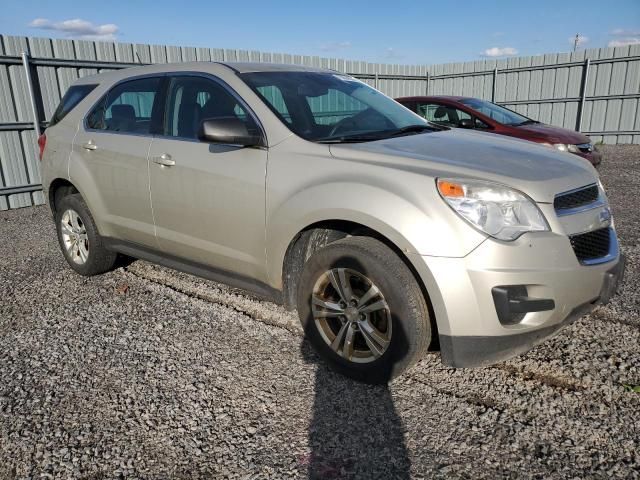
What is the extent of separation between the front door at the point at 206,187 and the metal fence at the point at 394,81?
5970 mm

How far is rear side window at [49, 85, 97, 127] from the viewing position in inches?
177

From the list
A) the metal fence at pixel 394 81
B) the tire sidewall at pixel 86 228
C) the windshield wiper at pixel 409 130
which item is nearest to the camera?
the windshield wiper at pixel 409 130

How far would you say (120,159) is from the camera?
3936 mm

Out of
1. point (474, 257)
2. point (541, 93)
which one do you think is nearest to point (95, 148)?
point (474, 257)

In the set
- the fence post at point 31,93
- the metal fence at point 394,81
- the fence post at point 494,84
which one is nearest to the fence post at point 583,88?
the metal fence at point 394,81

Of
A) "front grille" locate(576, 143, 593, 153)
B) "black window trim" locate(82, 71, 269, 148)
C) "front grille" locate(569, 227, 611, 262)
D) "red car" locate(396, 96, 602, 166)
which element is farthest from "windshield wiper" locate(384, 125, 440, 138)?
"front grille" locate(576, 143, 593, 153)

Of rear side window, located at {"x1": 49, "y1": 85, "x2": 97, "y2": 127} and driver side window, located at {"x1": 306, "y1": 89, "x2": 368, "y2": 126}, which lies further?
rear side window, located at {"x1": 49, "y1": 85, "x2": 97, "y2": 127}

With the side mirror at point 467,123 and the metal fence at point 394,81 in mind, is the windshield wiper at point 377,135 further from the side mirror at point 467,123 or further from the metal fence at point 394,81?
the metal fence at point 394,81

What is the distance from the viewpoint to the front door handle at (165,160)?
3.54 meters

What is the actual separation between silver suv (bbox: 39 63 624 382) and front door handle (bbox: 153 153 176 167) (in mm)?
21

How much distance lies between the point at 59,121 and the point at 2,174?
4594 mm

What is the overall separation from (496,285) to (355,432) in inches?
38.7

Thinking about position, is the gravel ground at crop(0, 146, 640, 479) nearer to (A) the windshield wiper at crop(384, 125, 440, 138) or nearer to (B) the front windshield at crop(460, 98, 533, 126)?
(A) the windshield wiper at crop(384, 125, 440, 138)

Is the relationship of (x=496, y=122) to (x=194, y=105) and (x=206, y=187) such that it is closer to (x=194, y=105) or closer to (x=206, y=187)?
(x=194, y=105)
